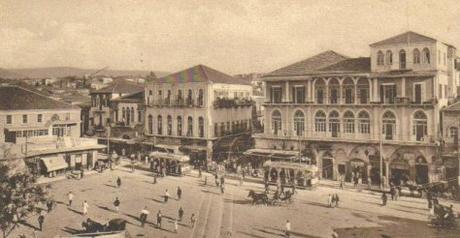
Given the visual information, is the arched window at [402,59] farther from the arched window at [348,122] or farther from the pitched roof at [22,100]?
the pitched roof at [22,100]

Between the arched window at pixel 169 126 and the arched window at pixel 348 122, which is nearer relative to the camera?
the arched window at pixel 348 122

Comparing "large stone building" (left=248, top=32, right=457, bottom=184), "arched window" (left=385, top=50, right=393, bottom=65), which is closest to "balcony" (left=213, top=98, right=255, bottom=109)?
"large stone building" (left=248, top=32, right=457, bottom=184)

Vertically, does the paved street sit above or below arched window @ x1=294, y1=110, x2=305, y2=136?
below

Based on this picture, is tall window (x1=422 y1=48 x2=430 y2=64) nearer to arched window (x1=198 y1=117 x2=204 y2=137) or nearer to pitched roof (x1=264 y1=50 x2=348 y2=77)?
pitched roof (x1=264 y1=50 x2=348 y2=77)

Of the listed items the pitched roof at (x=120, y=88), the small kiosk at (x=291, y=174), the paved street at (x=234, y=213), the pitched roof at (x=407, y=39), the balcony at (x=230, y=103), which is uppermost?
the pitched roof at (x=407, y=39)

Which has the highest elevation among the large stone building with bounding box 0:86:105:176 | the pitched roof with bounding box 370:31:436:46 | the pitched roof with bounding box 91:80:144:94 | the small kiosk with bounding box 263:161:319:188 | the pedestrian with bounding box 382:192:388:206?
the pitched roof with bounding box 370:31:436:46

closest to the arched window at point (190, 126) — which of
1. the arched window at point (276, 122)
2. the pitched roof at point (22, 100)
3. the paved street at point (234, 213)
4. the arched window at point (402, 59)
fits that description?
the arched window at point (276, 122)

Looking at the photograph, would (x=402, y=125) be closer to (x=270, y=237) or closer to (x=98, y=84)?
(x=270, y=237)

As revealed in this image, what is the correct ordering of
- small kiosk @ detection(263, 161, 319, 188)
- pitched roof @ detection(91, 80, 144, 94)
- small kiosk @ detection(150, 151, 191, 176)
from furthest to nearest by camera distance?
pitched roof @ detection(91, 80, 144, 94) → small kiosk @ detection(150, 151, 191, 176) → small kiosk @ detection(263, 161, 319, 188)

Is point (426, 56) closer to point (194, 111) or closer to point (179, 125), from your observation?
point (194, 111)
